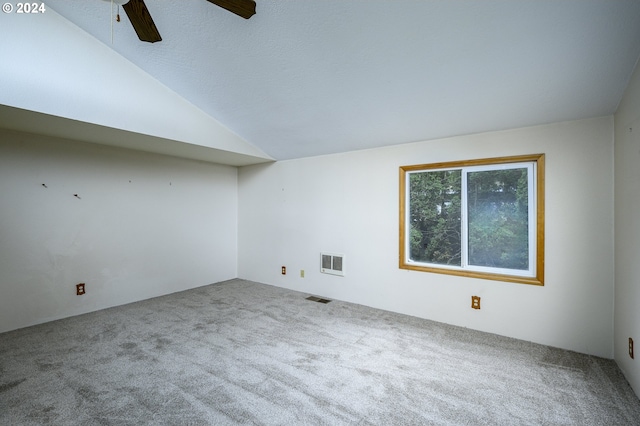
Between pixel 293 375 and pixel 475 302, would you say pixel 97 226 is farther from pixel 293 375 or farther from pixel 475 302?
pixel 475 302

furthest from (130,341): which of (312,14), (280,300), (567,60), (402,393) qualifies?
(567,60)

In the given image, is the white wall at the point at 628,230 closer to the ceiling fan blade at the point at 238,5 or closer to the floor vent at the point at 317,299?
the ceiling fan blade at the point at 238,5

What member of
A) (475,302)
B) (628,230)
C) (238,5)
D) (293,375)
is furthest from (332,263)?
(238,5)

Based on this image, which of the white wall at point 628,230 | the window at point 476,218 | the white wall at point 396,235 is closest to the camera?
the white wall at point 628,230

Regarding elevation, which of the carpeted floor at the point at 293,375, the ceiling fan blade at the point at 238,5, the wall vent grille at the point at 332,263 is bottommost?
the carpeted floor at the point at 293,375

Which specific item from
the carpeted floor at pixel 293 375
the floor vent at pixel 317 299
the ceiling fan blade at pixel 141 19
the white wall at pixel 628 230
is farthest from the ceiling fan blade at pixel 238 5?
the floor vent at pixel 317 299

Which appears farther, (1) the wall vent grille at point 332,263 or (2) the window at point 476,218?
(1) the wall vent grille at point 332,263

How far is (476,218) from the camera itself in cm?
308

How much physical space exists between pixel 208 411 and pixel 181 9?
2718mm

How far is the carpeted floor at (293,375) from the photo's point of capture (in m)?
1.75

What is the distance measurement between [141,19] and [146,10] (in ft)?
0.22

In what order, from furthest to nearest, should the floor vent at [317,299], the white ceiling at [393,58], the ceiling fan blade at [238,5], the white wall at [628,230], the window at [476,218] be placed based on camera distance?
the floor vent at [317,299], the window at [476,218], the white wall at [628,230], the white ceiling at [393,58], the ceiling fan blade at [238,5]

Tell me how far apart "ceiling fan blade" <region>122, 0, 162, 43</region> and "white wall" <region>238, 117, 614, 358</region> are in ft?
8.59

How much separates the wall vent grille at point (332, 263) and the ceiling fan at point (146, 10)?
306cm
